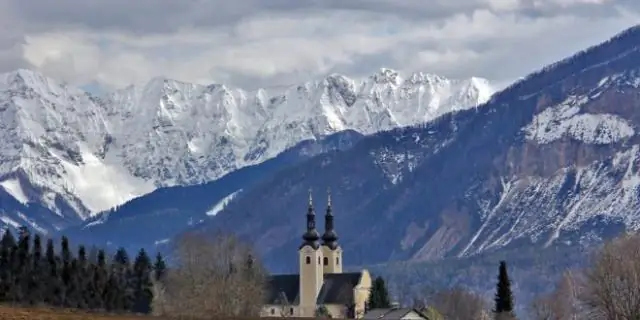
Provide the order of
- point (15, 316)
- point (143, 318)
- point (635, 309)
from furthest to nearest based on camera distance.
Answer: point (635, 309)
point (143, 318)
point (15, 316)

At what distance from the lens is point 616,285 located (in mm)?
178125

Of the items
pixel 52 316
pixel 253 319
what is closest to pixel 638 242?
pixel 253 319

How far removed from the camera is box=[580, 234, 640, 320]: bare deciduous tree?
17375 centimetres

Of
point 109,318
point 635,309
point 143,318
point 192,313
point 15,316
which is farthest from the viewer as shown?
point 192,313

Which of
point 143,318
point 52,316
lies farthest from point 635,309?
point 52,316

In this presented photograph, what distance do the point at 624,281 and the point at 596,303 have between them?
5.34 m

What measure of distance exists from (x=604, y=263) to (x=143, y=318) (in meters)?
50.6

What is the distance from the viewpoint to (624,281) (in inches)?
7047

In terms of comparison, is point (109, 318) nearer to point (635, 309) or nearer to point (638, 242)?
point (635, 309)

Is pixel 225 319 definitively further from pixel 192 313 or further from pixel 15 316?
pixel 15 316

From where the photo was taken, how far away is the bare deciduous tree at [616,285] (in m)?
174

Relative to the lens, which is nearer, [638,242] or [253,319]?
[253,319]

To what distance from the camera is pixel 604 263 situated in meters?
180

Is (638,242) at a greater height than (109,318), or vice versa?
(638,242)
